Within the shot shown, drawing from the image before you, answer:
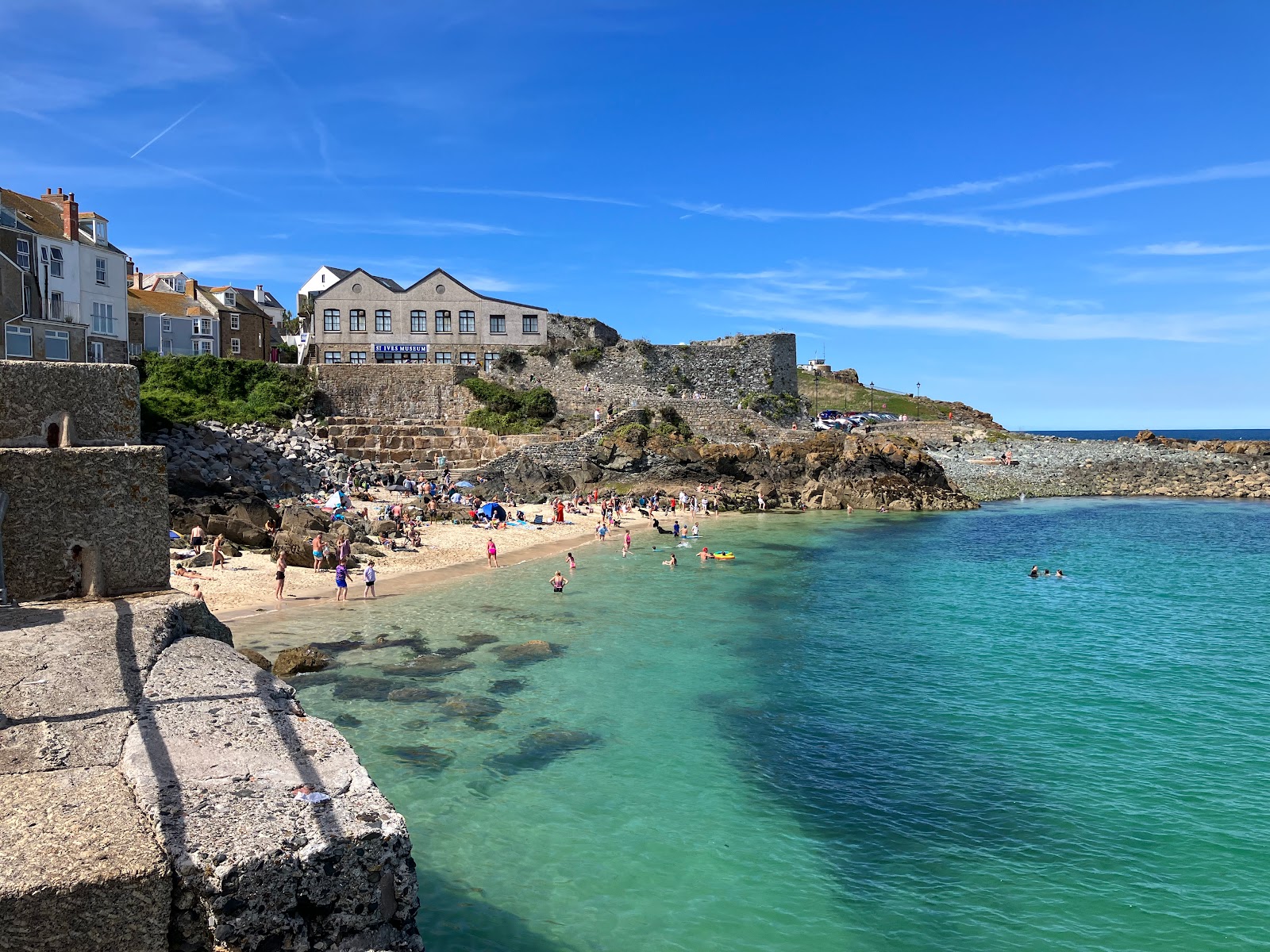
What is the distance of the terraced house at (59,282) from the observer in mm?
33125

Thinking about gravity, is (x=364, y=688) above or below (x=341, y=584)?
below

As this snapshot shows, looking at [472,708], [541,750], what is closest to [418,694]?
[472,708]

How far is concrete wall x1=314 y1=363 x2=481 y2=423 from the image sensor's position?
180 ft

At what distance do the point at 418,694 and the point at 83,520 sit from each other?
10.3 meters

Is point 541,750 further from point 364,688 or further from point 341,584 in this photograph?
point 341,584

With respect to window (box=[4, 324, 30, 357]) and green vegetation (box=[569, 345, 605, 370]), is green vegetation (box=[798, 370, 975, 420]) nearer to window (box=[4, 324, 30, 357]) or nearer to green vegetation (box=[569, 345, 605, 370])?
green vegetation (box=[569, 345, 605, 370])

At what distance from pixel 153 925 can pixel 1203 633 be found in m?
27.0

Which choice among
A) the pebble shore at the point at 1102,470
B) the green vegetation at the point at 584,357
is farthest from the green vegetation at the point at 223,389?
the pebble shore at the point at 1102,470

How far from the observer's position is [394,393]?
56188 mm

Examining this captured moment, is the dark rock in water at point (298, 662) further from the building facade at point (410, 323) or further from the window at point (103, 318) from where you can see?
the building facade at point (410, 323)

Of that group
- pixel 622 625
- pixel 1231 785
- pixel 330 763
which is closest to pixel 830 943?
pixel 330 763

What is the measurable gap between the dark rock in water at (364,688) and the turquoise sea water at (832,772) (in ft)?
0.61

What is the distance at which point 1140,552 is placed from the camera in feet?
123

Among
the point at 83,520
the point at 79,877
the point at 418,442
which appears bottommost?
the point at 79,877
